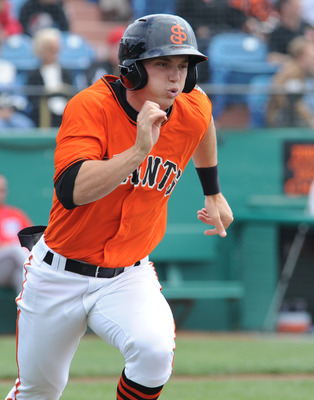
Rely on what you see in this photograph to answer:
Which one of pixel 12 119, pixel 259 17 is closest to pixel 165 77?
pixel 12 119

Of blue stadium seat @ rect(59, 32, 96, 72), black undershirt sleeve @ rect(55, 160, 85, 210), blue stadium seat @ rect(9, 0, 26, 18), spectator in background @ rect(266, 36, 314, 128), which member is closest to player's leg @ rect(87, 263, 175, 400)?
black undershirt sleeve @ rect(55, 160, 85, 210)

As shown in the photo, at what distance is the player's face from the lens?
3.04 meters

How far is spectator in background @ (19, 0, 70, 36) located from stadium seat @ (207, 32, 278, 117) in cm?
205

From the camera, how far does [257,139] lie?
30.8 ft

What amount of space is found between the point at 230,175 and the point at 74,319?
6.23 meters

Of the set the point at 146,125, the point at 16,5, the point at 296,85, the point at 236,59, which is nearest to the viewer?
the point at 146,125

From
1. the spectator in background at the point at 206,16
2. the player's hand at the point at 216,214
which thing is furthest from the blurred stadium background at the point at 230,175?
the player's hand at the point at 216,214

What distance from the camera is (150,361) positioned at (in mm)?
3137

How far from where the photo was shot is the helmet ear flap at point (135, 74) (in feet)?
10.1

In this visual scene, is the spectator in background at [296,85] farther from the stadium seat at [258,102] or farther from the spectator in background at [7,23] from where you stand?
the spectator in background at [7,23]

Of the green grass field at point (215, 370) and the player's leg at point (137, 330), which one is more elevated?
the player's leg at point (137, 330)

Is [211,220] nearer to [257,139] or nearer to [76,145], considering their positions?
[76,145]

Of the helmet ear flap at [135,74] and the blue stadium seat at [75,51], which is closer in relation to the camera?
the helmet ear flap at [135,74]

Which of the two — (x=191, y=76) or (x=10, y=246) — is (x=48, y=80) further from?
(x=191, y=76)
